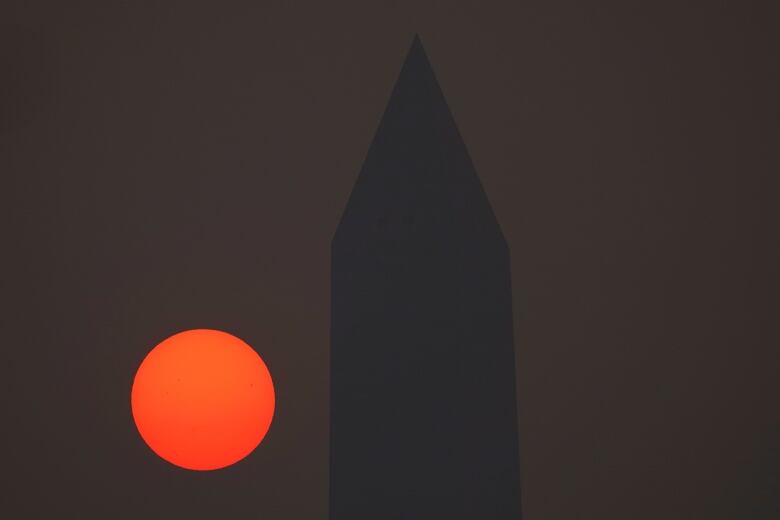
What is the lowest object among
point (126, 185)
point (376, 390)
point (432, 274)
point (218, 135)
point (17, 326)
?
point (376, 390)

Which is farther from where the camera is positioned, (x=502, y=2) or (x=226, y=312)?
(x=502, y=2)

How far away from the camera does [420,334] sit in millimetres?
2008

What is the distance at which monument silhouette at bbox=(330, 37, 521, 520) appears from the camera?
196cm

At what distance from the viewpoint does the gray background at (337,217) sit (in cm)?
193

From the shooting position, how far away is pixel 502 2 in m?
2.09

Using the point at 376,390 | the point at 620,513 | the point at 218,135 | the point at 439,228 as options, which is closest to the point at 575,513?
the point at 620,513

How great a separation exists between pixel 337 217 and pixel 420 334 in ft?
1.21

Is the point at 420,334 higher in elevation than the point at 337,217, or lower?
lower

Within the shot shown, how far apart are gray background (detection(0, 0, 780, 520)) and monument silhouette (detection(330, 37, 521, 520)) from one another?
50 millimetres

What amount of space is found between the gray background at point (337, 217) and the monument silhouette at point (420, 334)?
0.17 ft

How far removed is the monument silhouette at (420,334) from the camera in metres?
1.96

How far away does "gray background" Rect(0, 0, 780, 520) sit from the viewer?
193 centimetres

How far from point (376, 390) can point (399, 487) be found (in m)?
0.25

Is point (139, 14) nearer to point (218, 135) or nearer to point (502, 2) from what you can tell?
point (218, 135)
